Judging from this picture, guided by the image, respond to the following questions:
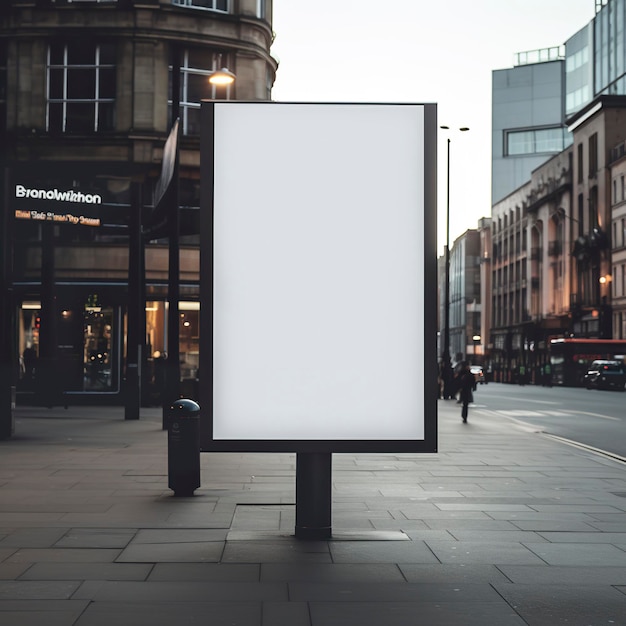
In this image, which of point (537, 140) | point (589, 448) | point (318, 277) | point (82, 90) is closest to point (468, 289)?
point (537, 140)

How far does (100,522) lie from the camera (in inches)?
368

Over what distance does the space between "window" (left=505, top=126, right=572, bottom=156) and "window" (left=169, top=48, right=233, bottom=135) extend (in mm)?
97600

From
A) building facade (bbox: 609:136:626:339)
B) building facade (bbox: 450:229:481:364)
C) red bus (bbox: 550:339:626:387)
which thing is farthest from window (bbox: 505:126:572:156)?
red bus (bbox: 550:339:626:387)

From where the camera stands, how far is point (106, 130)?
33969mm

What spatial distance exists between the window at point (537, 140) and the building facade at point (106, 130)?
320 feet

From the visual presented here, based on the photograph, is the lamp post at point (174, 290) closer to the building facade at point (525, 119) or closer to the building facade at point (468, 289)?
the building facade at point (525, 119)

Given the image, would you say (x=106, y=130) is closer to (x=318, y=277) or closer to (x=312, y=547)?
(x=318, y=277)

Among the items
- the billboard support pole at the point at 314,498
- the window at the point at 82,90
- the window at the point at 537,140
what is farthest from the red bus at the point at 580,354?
the billboard support pole at the point at 314,498

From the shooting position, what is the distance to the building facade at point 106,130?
32.8 m

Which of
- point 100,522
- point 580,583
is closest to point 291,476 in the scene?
point 100,522

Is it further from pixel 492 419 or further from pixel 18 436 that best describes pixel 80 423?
pixel 492 419

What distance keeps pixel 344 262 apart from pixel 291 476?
5.75 m

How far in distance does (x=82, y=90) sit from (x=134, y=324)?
1141cm

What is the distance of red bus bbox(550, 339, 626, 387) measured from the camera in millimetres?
69312
